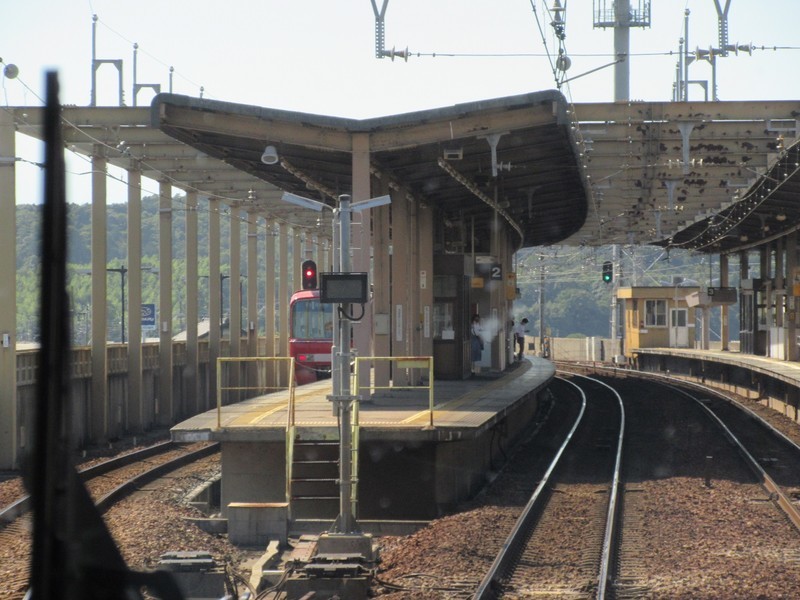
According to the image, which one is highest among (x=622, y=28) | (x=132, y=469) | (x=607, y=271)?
(x=622, y=28)

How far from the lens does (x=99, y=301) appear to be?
21094mm

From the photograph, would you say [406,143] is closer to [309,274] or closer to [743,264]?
[309,274]

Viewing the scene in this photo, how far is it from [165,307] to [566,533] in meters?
15.4

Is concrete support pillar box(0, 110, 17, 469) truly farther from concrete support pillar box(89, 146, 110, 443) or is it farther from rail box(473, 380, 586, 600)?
rail box(473, 380, 586, 600)

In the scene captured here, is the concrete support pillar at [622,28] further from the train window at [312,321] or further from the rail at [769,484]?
→ the rail at [769,484]

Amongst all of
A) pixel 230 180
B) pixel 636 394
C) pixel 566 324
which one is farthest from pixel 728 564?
pixel 566 324

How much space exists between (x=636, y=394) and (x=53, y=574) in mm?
32097

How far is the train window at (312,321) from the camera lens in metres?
27.5

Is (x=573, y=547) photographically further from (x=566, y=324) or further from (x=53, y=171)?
(x=566, y=324)

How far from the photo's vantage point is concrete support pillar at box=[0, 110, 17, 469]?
675 inches

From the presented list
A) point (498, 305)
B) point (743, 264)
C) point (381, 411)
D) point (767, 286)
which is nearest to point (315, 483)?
point (381, 411)

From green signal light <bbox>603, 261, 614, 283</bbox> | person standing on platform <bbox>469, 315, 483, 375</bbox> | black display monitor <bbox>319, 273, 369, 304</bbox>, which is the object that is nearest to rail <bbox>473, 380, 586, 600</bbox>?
black display monitor <bbox>319, 273, 369, 304</bbox>

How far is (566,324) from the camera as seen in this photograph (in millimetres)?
101125

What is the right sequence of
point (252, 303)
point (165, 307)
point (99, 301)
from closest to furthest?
point (99, 301) < point (165, 307) < point (252, 303)
